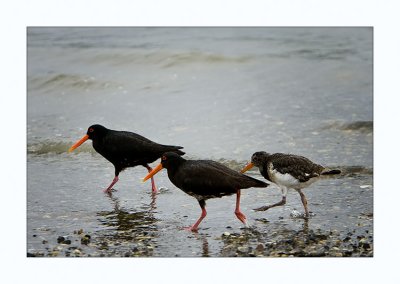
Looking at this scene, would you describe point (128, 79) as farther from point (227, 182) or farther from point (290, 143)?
point (227, 182)

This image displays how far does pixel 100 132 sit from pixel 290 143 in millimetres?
2720

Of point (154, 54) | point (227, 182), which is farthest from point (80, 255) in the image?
point (154, 54)

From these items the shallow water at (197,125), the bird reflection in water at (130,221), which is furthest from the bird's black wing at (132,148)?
the bird reflection in water at (130,221)

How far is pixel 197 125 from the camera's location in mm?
9938

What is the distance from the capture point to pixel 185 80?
12445 mm

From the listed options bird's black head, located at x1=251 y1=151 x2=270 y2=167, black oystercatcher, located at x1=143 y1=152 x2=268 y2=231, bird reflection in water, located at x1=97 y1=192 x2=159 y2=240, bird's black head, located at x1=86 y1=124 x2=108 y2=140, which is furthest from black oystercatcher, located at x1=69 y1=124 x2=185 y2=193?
black oystercatcher, located at x1=143 y1=152 x2=268 y2=231

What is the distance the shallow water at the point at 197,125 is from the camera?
5945 millimetres

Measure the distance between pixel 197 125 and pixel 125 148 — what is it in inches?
104

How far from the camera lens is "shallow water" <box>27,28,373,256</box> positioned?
5945 millimetres

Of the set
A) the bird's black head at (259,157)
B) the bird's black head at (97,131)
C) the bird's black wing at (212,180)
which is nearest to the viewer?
the bird's black wing at (212,180)

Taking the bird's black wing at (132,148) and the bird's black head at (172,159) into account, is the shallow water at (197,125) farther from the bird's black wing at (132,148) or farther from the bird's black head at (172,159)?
the bird's black head at (172,159)

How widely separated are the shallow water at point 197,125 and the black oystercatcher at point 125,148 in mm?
322

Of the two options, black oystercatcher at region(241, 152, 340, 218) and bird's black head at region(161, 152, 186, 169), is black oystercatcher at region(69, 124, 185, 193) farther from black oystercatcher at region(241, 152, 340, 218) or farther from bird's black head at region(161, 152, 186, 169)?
black oystercatcher at region(241, 152, 340, 218)

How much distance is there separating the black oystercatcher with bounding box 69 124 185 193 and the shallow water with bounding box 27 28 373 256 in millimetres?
322
